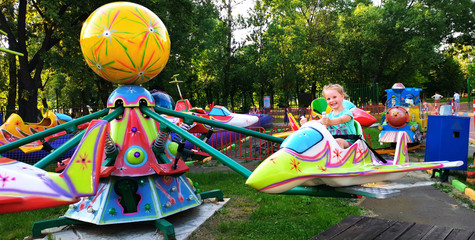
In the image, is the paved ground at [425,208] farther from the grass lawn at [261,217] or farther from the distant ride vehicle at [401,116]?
the distant ride vehicle at [401,116]

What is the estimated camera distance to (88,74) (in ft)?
59.4

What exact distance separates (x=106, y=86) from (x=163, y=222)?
18658mm

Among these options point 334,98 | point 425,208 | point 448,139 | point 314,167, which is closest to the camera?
point 314,167

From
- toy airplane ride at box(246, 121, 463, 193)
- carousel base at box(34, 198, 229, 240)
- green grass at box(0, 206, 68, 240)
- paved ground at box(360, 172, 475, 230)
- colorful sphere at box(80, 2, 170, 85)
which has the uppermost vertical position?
colorful sphere at box(80, 2, 170, 85)

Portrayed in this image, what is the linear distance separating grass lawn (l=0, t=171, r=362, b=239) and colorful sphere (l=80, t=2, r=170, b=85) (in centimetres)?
241

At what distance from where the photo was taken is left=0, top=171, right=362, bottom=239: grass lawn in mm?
4689

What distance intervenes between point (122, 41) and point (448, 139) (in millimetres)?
6988

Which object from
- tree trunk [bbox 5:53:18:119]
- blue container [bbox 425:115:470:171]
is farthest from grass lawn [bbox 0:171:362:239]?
tree trunk [bbox 5:53:18:119]

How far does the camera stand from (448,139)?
24.2 ft

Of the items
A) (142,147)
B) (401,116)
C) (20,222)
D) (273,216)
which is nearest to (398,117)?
(401,116)

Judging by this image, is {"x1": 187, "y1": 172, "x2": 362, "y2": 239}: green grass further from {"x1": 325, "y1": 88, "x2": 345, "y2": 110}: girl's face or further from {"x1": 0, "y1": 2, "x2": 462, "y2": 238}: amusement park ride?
{"x1": 325, "y1": 88, "x2": 345, "y2": 110}: girl's face

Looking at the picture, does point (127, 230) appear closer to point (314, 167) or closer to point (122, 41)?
point (122, 41)

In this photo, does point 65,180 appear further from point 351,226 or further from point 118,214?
point 351,226

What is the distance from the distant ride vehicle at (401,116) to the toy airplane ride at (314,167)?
8640 mm
